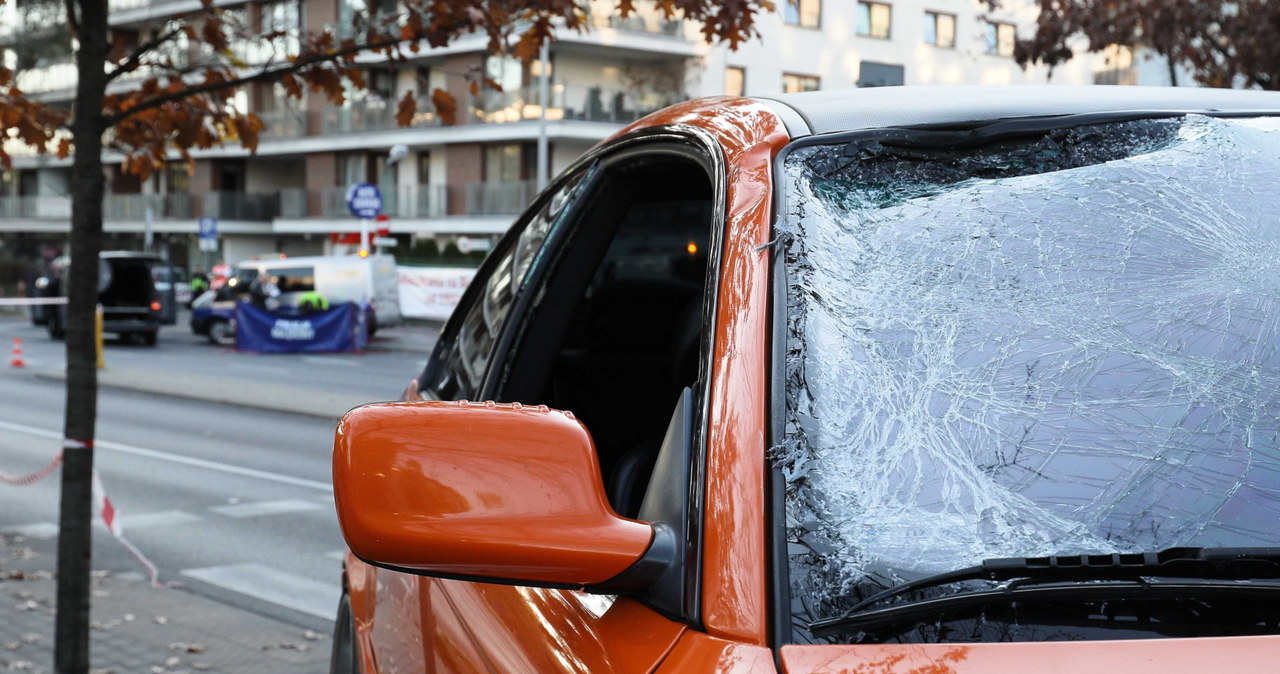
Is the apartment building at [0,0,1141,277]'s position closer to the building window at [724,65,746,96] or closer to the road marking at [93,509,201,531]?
the building window at [724,65,746,96]

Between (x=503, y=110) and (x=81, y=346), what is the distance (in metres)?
40.5

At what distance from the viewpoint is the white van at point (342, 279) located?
3141cm

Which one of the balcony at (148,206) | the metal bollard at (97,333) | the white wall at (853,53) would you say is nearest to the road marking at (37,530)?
the metal bollard at (97,333)

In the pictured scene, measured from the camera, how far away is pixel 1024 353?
1623 mm

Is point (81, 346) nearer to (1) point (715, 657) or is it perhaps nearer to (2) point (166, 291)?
(1) point (715, 657)

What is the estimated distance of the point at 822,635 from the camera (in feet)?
4.46

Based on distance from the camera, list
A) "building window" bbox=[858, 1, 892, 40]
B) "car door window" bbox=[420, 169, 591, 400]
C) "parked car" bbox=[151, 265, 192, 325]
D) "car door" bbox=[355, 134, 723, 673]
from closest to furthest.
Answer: "car door" bbox=[355, 134, 723, 673], "car door window" bbox=[420, 169, 591, 400], "parked car" bbox=[151, 265, 192, 325], "building window" bbox=[858, 1, 892, 40]

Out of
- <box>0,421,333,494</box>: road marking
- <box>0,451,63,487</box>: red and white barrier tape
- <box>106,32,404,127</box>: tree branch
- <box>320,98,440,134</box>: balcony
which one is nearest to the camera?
<box>106,32,404,127</box>: tree branch

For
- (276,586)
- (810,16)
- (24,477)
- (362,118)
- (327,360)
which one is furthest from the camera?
(362,118)

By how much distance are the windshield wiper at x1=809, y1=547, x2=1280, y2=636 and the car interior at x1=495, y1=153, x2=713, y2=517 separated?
0.94m

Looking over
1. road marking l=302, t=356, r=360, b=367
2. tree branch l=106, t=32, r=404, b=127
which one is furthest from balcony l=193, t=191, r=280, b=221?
tree branch l=106, t=32, r=404, b=127

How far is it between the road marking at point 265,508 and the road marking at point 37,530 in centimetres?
111

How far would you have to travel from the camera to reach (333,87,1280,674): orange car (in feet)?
4.49

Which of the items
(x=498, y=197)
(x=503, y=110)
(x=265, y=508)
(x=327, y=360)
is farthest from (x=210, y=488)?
(x=503, y=110)
